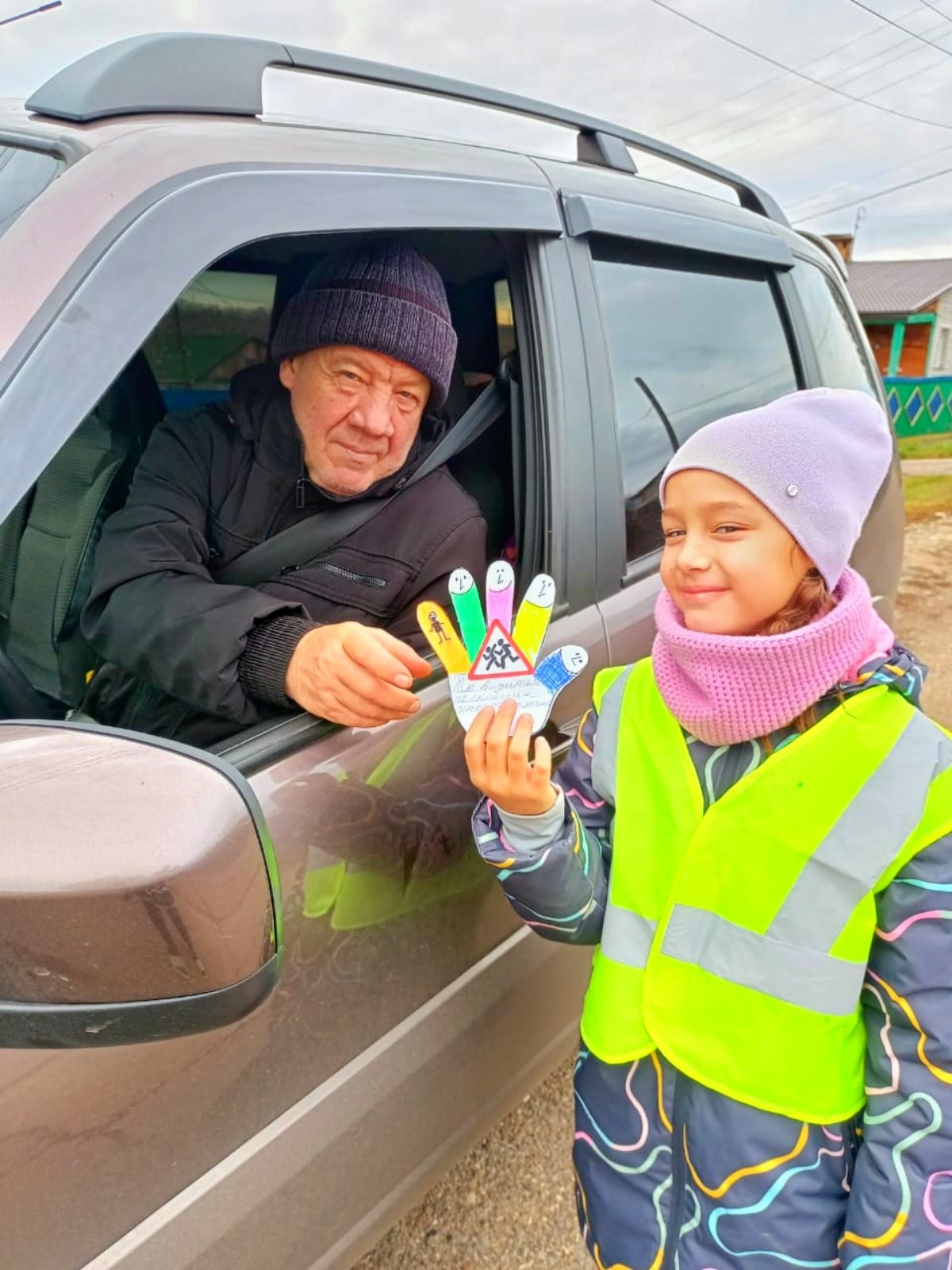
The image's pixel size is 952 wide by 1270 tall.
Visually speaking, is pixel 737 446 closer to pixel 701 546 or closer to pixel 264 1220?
pixel 701 546

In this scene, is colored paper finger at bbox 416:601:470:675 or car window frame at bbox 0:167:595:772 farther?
colored paper finger at bbox 416:601:470:675

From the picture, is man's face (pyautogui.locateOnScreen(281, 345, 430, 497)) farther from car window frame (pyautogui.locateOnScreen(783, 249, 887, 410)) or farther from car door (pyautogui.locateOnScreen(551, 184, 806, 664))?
car window frame (pyautogui.locateOnScreen(783, 249, 887, 410))

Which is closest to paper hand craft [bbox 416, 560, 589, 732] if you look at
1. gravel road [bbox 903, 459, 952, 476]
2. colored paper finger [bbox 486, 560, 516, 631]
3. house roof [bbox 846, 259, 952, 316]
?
colored paper finger [bbox 486, 560, 516, 631]

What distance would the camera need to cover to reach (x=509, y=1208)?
6.44 ft

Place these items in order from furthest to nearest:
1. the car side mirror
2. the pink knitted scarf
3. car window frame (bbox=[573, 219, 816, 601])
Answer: car window frame (bbox=[573, 219, 816, 601]) → the pink knitted scarf → the car side mirror

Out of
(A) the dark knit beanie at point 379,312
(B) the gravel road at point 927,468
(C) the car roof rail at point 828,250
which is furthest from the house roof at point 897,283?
(A) the dark knit beanie at point 379,312

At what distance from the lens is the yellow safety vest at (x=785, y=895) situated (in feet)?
3.43

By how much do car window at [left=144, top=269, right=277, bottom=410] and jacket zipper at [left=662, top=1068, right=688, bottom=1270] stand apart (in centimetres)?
213

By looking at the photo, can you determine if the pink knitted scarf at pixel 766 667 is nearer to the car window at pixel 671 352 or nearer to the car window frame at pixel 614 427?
the car window frame at pixel 614 427

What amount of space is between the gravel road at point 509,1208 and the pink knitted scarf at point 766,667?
1371 mm

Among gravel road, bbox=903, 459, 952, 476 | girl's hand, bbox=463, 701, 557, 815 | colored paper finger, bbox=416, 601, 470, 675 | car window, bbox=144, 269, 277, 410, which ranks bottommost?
gravel road, bbox=903, 459, 952, 476

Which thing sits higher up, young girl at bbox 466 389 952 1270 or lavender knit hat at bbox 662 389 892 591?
lavender knit hat at bbox 662 389 892 591

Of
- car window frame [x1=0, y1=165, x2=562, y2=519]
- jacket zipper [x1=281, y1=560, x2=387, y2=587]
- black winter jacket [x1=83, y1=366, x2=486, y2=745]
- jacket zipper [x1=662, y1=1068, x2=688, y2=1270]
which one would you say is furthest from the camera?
jacket zipper [x1=281, y1=560, x2=387, y2=587]

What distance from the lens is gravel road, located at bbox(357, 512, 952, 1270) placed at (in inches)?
72.7
